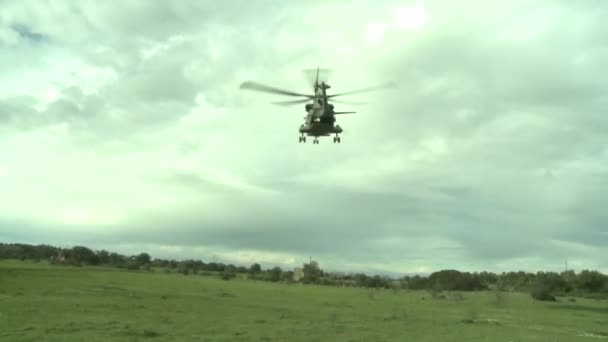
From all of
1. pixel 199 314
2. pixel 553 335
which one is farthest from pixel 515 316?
pixel 199 314

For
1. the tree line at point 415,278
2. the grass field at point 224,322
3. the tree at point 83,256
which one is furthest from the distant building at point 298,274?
the grass field at point 224,322

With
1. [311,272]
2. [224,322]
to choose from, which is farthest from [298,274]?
[224,322]

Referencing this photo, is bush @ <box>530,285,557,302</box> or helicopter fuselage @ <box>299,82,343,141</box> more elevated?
helicopter fuselage @ <box>299,82,343,141</box>

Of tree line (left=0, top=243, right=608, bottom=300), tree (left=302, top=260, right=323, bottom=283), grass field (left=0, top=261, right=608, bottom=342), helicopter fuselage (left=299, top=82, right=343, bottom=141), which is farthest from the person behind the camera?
tree (left=302, top=260, right=323, bottom=283)

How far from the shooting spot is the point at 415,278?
537 feet

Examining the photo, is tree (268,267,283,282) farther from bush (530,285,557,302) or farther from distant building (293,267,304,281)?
bush (530,285,557,302)

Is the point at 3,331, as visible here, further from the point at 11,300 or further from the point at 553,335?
the point at 553,335

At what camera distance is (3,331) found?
34.7 metres

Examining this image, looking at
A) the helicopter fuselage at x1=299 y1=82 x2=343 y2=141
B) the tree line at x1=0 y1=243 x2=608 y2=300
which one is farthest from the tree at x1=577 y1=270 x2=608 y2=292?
the helicopter fuselage at x1=299 y1=82 x2=343 y2=141

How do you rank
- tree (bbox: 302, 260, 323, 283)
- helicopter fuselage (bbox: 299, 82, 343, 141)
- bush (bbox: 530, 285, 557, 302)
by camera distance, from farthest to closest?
tree (bbox: 302, 260, 323, 283)
bush (bbox: 530, 285, 557, 302)
helicopter fuselage (bbox: 299, 82, 343, 141)

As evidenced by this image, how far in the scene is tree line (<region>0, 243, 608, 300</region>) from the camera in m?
127

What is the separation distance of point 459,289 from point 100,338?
11652 centimetres

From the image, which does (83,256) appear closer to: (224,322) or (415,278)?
(415,278)

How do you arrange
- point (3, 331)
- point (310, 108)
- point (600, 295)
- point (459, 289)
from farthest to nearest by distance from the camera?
point (459, 289)
point (600, 295)
point (3, 331)
point (310, 108)
